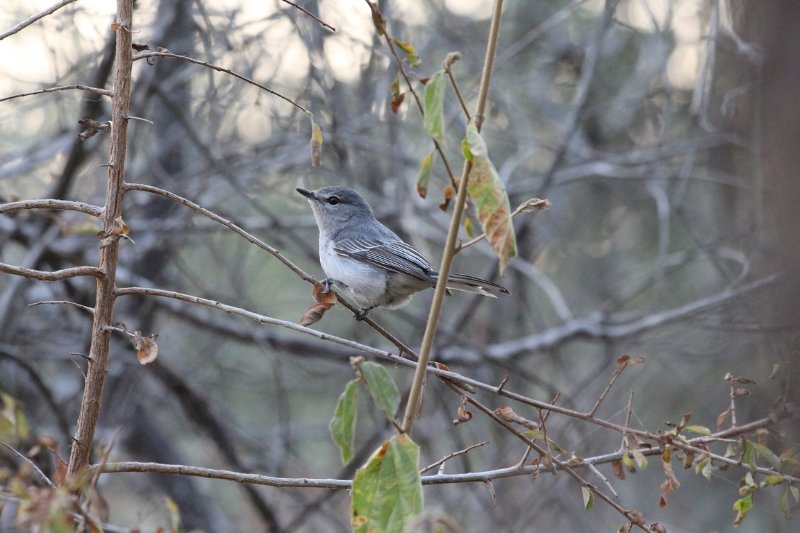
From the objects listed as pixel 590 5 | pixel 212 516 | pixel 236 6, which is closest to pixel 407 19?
pixel 236 6

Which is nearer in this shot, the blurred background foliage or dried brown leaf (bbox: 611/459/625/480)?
dried brown leaf (bbox: 611/459/625/480)

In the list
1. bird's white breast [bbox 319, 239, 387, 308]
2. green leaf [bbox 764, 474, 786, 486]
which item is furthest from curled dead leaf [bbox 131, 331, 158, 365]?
bird's white breast [bbox 319, 239, 387, 308]

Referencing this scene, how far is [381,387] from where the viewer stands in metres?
1.44

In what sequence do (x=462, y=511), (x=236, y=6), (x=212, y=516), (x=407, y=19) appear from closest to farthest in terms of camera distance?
(x=236, y=6) → (x=407, y=19) → (x=462, y=511) → (x=212, y=516)

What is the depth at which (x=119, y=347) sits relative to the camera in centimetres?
595

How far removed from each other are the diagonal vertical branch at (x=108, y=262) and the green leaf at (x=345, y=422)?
582 mm

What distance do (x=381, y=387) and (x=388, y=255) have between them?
10.8 feet

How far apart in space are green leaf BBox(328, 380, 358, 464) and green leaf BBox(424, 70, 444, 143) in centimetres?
47

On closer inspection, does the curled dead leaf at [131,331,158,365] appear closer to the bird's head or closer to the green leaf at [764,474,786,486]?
the green leaf at [764,474,786,486]

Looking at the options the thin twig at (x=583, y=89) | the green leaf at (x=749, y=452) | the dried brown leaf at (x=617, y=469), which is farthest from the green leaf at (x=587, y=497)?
the thin twig at (x=583, y=89)

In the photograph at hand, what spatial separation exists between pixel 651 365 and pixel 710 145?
212cm

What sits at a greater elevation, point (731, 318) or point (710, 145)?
point (710, 145)

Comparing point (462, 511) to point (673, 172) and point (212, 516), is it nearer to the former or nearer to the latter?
point (212, 516)

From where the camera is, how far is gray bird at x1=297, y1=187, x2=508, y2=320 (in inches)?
182
